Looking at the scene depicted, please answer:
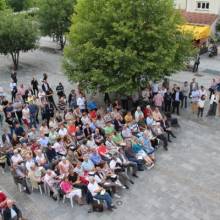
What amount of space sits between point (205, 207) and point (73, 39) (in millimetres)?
11497

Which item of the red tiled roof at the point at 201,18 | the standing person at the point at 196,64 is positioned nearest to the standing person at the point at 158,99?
the standing person at the point at 196,64

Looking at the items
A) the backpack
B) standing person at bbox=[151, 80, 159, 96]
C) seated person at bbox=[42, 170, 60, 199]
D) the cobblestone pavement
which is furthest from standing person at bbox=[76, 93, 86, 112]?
the backpack

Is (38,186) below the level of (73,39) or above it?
below

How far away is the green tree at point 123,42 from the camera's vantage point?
1878 centimetres

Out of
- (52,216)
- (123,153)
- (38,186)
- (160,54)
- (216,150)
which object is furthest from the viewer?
(160,54)

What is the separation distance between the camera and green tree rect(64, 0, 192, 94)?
18.8 m

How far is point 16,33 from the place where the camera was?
2731cm

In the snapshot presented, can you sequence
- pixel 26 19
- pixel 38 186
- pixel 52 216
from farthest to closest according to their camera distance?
pixel 26 19, pixel 38 186, pixel 52 216

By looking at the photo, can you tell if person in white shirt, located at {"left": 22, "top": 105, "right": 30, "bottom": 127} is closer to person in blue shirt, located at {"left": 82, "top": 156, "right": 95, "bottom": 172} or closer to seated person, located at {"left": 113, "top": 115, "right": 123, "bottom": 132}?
seated person, located at {"left": 113, "top": 115, "right": 123, "bottom": 132}

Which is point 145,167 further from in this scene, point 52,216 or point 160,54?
point 160,54

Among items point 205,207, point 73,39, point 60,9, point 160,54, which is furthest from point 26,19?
point 205,207

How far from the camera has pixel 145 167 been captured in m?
15.8

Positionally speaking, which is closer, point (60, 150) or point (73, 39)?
point (60, 150)

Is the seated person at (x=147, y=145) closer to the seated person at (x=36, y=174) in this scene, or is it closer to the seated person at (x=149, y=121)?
the seated person at (x=149, y=121)
